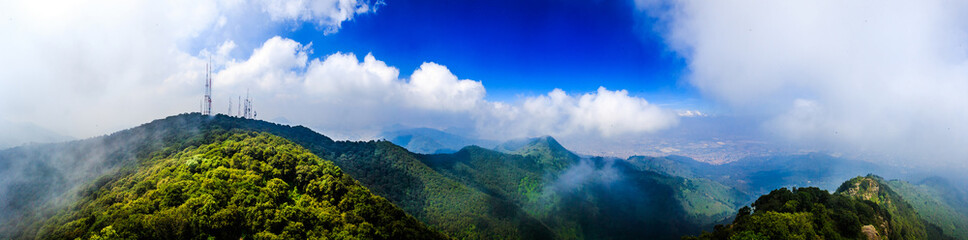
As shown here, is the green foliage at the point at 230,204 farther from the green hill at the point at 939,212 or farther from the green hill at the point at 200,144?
the green hill at the point at 939,212

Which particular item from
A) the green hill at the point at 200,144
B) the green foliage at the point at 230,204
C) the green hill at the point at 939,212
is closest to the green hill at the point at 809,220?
the green foliage at the point at 230,204

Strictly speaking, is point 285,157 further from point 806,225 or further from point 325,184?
point 806,225

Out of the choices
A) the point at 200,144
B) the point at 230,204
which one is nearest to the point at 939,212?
the point at 230,204

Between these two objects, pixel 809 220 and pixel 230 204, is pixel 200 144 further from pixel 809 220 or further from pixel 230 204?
pixel 809 220

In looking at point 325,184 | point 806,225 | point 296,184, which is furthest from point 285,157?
point 806,225

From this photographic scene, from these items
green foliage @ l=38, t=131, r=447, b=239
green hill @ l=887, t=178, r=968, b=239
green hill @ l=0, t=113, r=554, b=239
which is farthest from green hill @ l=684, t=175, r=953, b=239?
green hill @ l=887, t=178, r=968, b=239

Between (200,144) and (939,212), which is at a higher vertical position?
(200,144)

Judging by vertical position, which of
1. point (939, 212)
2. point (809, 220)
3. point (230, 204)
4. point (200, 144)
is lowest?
point (939, 212)

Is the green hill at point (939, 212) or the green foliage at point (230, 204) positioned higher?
the green foliage at point (230, 204)

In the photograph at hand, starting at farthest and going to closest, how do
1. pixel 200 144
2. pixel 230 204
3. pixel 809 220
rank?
pixel 200 144, pixel 809 220, pixel 230 204
